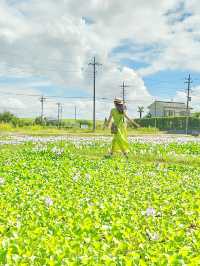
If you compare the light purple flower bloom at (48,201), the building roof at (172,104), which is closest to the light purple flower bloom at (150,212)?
the light purple flower bloom at (48,201)

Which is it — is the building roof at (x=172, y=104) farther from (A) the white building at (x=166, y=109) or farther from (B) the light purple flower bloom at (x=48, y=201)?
(B) the light purple flower bloom at (x=48, y=201)

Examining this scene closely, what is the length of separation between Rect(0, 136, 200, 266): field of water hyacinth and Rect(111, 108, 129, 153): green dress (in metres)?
4.29

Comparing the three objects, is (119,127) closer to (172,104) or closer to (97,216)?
(97,216)

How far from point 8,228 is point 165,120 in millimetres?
78863

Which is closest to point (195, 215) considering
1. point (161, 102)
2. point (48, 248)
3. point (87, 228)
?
point (87, 228)

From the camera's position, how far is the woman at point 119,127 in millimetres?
17953

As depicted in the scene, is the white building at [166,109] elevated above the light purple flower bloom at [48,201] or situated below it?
above

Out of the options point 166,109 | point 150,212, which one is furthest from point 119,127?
point 166,109

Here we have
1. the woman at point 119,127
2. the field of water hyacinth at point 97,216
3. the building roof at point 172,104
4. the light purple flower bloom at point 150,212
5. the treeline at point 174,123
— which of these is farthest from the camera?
the building roof at point 172,104

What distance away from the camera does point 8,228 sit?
258 inches

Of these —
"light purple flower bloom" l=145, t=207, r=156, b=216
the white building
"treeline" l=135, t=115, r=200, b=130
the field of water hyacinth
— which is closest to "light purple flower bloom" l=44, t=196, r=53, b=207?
the field of water hyacinth

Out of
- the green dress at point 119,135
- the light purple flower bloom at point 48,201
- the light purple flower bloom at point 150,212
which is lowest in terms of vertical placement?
the light purple flower bloom at point 150,212

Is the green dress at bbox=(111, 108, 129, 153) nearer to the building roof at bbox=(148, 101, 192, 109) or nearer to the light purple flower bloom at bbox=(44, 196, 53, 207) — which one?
the light purple flower bloom at bbox=(44, 196, 53, 207)

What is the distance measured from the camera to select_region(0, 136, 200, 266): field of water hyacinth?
5.25 meters
